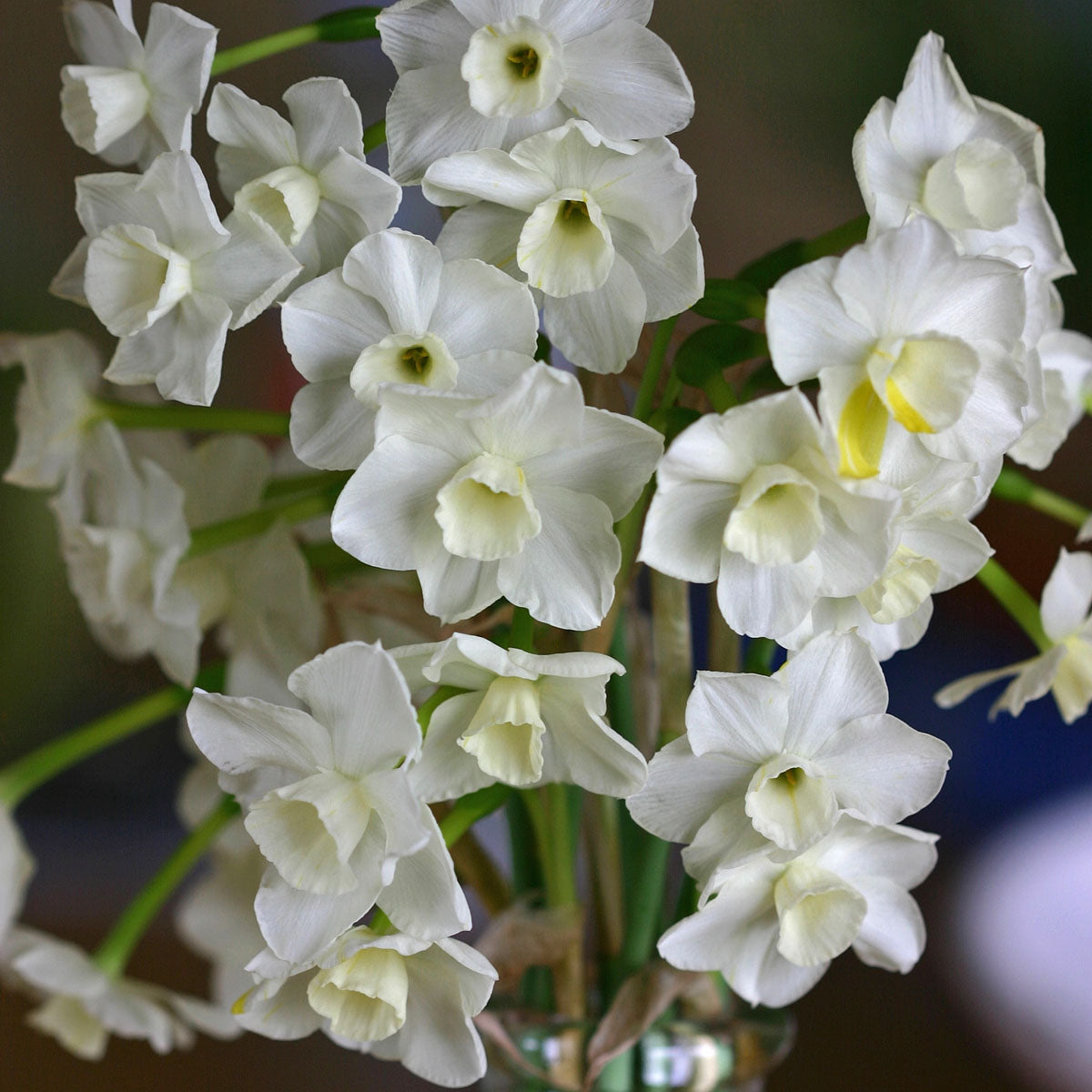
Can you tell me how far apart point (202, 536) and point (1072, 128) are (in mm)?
806

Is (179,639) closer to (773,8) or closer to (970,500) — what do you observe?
(970,500)

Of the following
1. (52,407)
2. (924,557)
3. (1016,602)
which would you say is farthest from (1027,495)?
(52,407)

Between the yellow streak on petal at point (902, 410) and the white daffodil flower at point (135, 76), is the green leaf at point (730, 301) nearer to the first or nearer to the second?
the yellow streak on petal at point (902, 410)

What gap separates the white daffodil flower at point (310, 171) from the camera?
402 millimetres

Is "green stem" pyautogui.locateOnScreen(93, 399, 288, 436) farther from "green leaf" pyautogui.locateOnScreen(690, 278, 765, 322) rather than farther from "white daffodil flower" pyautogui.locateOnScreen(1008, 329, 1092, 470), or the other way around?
Result: "white daffodil flower" pyautogui.locateOnScreen(1008, 329, 1092, 470)

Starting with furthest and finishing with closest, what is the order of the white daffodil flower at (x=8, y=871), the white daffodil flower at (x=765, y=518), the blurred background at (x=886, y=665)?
the blurred background at (x=886, y=665) < the white daffodil flower at (x=8, y=871) < the white daffodil flower at (x=765, y=518)

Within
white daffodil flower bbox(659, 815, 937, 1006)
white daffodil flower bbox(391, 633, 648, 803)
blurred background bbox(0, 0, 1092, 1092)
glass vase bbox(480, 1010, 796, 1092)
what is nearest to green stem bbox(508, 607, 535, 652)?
white daffodil flower bbox(391, 633, 648, 803)

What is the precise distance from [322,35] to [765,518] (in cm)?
27

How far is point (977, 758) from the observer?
41.6 inches

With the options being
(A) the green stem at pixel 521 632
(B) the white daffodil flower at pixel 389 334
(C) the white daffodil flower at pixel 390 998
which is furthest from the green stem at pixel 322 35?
(C) the white daffodil flower at pixel 390 998

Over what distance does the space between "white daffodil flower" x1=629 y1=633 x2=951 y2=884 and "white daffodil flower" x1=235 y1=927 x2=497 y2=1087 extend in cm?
9

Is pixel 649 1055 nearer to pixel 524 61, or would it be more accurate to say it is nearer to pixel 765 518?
pixel 765 518

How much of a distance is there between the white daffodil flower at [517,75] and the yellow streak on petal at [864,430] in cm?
11

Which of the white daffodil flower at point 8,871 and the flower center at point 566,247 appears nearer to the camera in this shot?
the flower center at point 566,247
